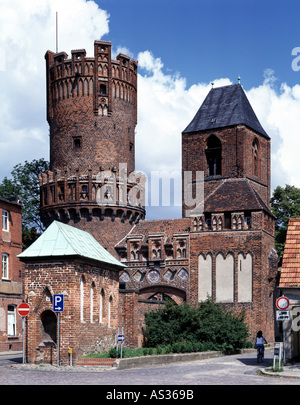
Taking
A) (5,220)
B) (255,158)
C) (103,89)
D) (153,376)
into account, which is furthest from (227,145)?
(153,376)

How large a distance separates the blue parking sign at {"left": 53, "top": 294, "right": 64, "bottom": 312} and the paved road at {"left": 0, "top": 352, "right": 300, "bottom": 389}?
7.03ft

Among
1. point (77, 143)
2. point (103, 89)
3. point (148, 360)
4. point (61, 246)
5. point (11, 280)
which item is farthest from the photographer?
point (103, 89)

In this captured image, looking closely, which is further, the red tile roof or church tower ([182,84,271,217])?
church tower ([182,84,271,217])

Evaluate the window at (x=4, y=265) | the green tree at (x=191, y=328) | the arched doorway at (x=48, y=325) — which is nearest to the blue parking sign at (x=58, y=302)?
the arched doorway at (x=48, y=325)

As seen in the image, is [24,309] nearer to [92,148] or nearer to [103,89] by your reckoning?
[92,148]

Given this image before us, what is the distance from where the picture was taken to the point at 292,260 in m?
27.5

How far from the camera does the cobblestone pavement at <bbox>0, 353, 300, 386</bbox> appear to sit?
19969 mm

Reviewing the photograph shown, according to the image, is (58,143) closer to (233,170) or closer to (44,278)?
(233,170)

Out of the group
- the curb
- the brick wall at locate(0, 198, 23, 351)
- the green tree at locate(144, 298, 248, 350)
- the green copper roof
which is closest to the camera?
the curb

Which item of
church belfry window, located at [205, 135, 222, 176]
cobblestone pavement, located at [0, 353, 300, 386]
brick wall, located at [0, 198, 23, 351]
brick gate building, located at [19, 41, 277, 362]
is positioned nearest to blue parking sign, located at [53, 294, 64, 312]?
cobblestone pavement, located at [0, 353, 300, 386]

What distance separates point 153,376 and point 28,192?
1493 inches

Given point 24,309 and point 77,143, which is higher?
point 77,143

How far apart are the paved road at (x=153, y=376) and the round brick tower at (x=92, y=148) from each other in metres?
20.6

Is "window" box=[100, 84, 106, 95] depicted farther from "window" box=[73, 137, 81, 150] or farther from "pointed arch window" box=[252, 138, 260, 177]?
"pointed arch window" box=[252, 138, 260, 177]
